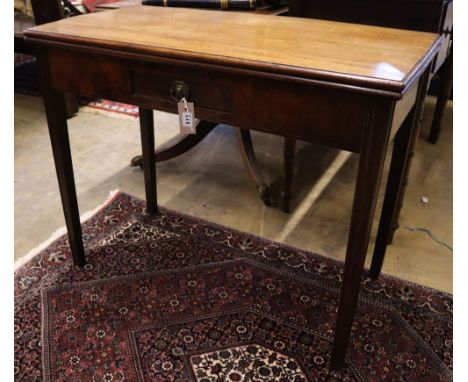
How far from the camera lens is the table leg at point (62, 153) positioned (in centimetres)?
115

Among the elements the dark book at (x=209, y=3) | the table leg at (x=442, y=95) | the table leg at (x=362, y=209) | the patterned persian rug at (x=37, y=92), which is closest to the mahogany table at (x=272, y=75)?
the table leg at (x=362, y=209)

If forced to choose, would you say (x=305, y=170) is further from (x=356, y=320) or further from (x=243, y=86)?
(x=243, y=86)

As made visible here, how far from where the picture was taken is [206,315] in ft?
→ 4.06

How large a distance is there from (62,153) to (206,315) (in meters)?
0.58

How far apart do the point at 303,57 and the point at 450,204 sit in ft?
3.96

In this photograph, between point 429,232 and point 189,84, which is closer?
point 189,84

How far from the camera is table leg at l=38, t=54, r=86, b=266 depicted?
1146 millimetres

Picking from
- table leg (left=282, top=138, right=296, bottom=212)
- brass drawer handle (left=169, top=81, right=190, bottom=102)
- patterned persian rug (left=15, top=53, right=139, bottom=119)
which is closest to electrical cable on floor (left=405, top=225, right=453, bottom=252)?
table leg (left=282, top=138, right=296, bottom=212)

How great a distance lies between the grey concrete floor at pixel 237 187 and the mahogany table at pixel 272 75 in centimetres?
42

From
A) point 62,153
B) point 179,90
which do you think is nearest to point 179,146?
point 62,153

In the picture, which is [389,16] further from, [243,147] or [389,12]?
[243,147]

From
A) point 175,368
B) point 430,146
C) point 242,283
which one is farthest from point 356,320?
point 430,146

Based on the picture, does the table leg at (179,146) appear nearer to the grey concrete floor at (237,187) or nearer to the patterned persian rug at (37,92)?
the grey concrete floor at (237,187)

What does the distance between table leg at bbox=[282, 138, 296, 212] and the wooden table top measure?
0.46 metres
